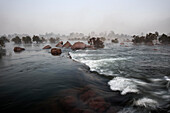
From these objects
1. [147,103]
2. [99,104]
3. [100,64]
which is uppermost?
[100,64]

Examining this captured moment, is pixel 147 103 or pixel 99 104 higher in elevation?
pixel 99 104

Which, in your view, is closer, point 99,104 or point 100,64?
point 99,104

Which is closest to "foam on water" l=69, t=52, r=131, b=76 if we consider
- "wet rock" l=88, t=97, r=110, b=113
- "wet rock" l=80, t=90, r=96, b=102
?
"wet rock" l=80, t=90, r=96, b=102

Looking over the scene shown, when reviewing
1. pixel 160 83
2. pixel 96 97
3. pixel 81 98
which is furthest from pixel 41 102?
pixel 160 83

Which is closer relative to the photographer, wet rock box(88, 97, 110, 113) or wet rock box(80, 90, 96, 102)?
wet rock box(88, 97, 110, 113)

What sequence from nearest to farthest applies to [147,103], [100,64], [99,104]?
[99,104] → [147,103] → [100,64]

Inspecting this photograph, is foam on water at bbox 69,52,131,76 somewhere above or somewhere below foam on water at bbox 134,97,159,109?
above

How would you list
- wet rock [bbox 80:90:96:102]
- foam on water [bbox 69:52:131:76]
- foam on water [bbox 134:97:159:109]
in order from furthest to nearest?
foam on water [bbox 69:52:131:76], wet rock [bbox 80:90:96:102], foam on water [bbox 134:97:159:109]

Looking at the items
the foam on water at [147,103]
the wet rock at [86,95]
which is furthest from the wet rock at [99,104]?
the foam on water at [147,103]

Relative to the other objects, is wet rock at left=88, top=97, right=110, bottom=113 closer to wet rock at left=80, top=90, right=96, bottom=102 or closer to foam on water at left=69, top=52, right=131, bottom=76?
wet rock at left=80, top=90, right=96, bottom=102

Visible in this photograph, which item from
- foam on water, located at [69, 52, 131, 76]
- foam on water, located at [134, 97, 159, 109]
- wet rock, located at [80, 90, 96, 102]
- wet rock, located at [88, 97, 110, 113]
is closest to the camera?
wet rock, located at [88, 97, 110, 113]

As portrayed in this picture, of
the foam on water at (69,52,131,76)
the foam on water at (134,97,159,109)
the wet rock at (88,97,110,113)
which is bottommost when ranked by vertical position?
the foam on water at (134,97,159,109)

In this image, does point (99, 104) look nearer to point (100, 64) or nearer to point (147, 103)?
point (147, 103)

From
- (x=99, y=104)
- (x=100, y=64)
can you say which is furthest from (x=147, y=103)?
(x=100, y=64)
